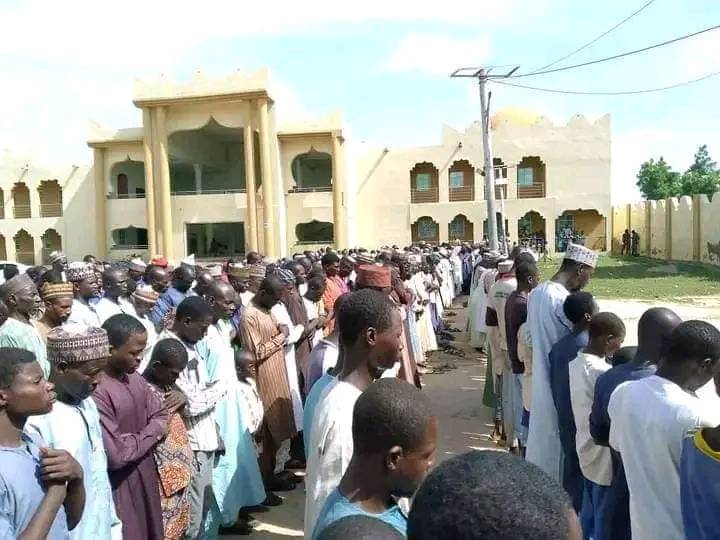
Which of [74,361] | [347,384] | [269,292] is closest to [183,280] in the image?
[269,292]

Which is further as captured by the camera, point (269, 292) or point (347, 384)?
point (269, 292)

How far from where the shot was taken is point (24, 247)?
32125 mm

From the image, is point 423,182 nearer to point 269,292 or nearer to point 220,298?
point 269,292

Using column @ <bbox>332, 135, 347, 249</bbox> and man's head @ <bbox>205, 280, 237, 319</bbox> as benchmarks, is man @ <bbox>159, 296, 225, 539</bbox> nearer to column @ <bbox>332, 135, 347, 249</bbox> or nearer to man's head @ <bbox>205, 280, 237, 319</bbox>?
man's head @ <bbox>205, 280, 237, 319</bbox>

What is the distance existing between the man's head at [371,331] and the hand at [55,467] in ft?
3.30

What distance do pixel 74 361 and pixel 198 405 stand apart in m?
1.09

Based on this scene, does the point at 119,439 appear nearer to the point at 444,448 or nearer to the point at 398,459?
the point at 398,459

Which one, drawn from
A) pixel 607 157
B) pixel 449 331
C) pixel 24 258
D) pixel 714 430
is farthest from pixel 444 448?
pixel 24 258

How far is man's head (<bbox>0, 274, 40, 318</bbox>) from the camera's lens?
4.46 meters

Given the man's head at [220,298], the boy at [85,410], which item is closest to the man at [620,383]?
the boy at [85,410]

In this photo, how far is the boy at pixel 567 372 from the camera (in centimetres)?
393

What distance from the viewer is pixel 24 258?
1256 inches

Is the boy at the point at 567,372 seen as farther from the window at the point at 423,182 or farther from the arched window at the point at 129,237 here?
the window at the point at 423,182

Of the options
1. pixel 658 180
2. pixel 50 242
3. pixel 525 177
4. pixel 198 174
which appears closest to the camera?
pixel 198 174
